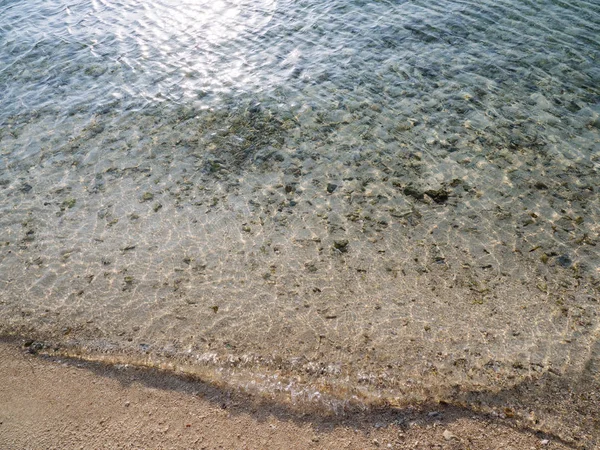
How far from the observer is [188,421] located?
556 cm

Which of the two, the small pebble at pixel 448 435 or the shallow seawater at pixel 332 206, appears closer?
the small pebble at pixel 448 435

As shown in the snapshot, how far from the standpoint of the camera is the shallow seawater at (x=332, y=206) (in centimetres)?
619

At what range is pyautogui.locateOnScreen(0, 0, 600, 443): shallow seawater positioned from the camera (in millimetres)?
6188

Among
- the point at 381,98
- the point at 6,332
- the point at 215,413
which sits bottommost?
the point at 6,332

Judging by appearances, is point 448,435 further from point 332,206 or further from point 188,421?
point 332,206

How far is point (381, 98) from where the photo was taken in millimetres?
10734

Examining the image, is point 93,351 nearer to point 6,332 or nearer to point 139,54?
point 6,332

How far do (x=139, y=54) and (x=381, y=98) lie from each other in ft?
24.3

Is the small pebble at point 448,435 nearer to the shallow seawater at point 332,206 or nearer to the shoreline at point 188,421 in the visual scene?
the shoreline at point 188,421

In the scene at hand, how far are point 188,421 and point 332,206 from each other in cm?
428

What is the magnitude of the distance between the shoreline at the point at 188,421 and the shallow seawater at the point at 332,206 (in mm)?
254

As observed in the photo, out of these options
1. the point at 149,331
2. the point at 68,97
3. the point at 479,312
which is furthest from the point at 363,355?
the point at 68,97

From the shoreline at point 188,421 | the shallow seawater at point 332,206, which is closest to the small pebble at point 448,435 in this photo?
the shoreline at point 188,421

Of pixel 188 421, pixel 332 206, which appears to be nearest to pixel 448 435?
pixel 188 421
